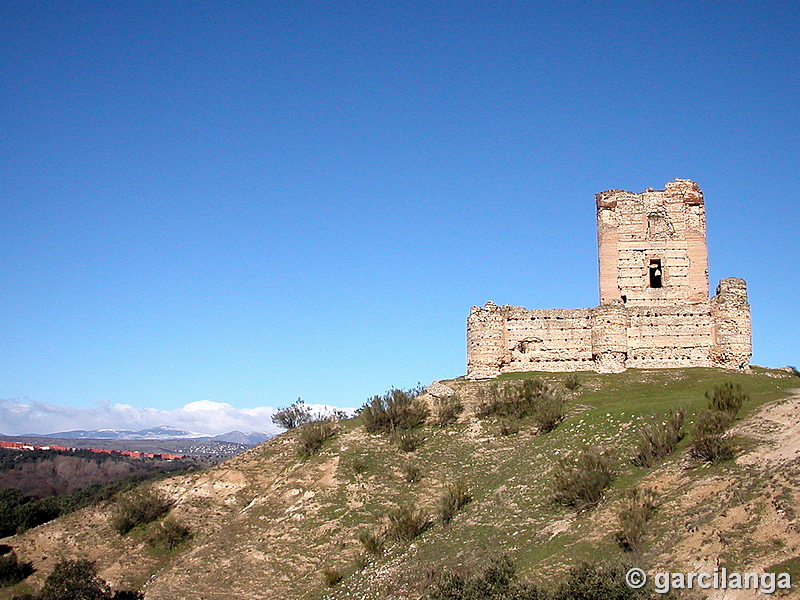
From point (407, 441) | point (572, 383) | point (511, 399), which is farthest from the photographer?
point (572, 383)

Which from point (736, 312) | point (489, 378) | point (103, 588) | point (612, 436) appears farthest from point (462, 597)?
point (736, 312)

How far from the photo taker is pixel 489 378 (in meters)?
33.0

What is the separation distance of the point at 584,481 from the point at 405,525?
5.35 meters

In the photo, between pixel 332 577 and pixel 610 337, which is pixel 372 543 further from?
pixel 610 337

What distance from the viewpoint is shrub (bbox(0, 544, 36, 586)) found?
80.8 feet

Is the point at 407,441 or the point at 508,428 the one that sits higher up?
the point at 508,428

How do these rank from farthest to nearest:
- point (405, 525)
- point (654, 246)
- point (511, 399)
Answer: point (654, 246) → point (511, 399) → point (405, 525)

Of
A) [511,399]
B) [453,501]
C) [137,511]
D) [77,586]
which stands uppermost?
[511,399]

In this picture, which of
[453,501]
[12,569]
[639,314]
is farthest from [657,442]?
[12,569]

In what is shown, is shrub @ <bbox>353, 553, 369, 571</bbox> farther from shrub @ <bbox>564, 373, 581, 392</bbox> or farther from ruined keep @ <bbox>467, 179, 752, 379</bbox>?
ruined keep @ <bbox>467, 179, 752, 379</bbox>

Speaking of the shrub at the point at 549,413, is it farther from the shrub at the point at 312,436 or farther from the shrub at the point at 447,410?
the shrub at the point at 312,436

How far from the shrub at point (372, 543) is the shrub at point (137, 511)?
30.1 feet

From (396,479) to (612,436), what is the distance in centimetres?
723

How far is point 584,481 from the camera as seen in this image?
1850 centimetres
